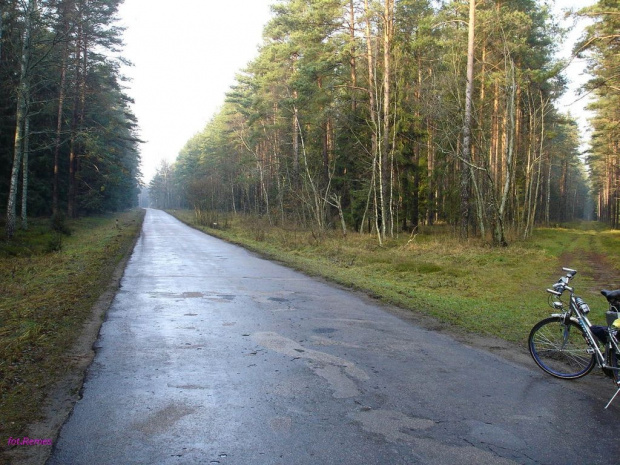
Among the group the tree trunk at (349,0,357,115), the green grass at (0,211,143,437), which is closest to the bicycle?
the green grass at (0,211,143,437)

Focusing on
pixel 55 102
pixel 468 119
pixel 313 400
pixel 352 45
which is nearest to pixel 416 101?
pixel 352 45

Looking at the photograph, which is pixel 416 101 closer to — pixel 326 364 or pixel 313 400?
pixel 326 364

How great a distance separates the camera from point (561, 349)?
5.64 metres

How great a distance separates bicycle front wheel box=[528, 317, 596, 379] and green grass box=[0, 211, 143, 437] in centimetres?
552

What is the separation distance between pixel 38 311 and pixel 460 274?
11560mm

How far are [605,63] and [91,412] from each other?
24.0 metres

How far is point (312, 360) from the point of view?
571 cm

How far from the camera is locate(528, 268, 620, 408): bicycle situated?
4965 mm

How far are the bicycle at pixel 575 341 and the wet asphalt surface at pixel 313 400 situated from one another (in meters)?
0.34

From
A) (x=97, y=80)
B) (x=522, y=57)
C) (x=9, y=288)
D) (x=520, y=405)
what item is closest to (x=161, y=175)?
(x=97, y=80)

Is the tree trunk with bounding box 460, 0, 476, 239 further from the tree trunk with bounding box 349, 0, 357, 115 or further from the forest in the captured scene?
the tree trunk with bounding box 349, 0, 357, 115

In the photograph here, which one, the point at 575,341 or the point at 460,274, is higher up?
the point at 575,341

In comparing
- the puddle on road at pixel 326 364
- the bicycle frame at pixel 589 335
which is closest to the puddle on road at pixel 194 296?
the puddle on road at pixel 326 364

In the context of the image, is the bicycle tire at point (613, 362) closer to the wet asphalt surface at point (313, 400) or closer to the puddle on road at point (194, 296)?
the wet asphalt surface at point (313, 400)
